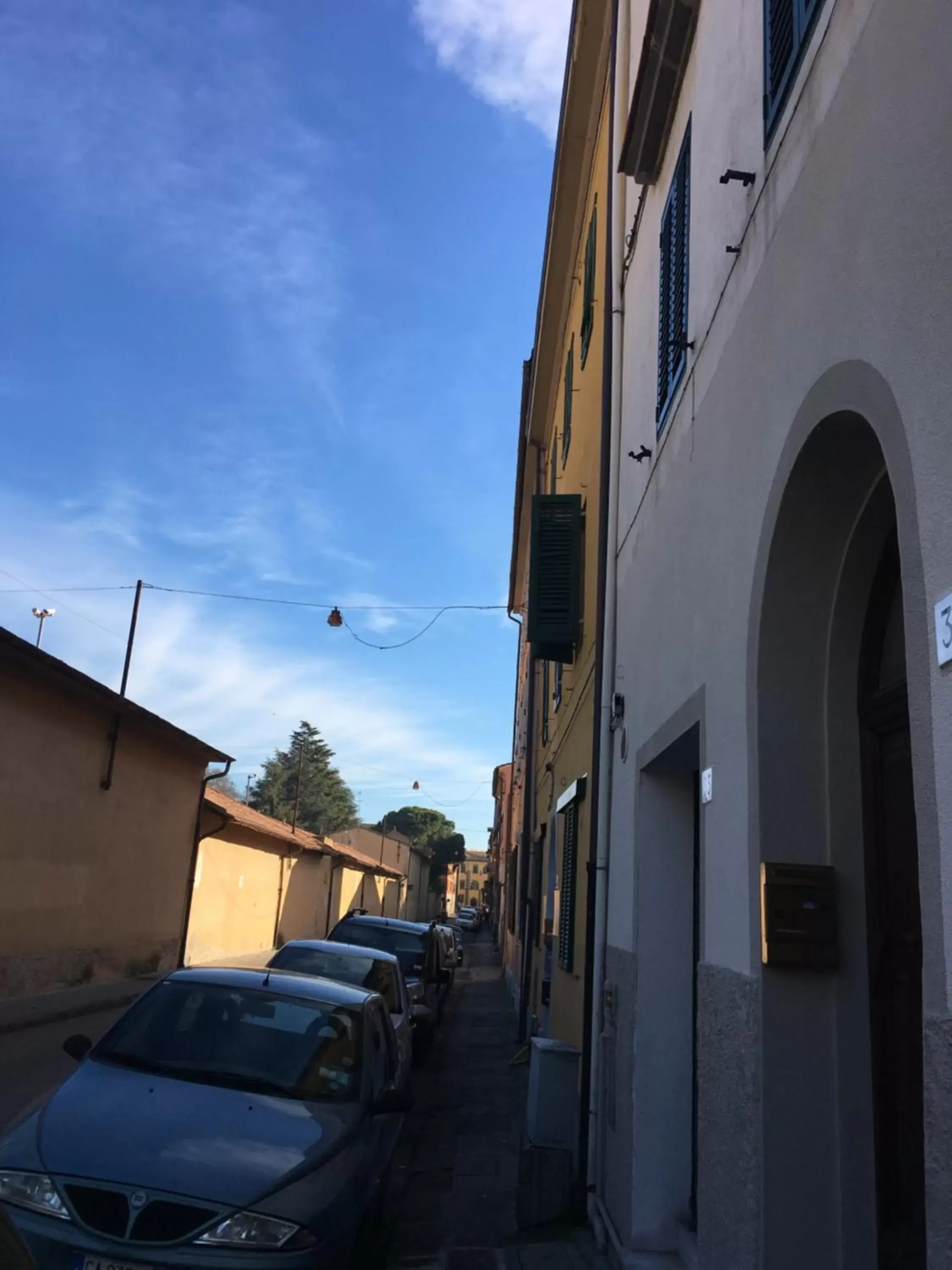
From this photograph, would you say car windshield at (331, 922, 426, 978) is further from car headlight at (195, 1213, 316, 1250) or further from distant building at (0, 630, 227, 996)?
car headlight at (195, 1213, 316, 1250)

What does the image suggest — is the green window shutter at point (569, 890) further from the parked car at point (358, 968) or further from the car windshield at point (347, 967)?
the car windshield at point (347, 967)

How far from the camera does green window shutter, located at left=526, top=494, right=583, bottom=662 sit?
10.8 metres

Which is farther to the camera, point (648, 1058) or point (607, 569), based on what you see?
point (607, 569)

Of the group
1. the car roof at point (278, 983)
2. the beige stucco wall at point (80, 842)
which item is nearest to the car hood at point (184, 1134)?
the car roof at point (278, 983)

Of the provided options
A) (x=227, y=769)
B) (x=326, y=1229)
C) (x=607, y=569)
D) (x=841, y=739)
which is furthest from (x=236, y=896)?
(x=841, y=739)

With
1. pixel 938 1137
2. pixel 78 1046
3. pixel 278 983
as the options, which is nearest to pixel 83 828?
pixel 278 983

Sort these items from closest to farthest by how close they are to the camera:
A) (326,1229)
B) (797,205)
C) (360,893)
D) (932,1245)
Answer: (932,1245) → (797,205) → (326,1229) → (360,893)

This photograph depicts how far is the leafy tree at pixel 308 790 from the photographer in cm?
8169

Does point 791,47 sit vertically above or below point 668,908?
above

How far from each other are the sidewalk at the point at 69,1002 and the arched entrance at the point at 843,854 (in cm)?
779

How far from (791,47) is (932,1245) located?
11.3ft

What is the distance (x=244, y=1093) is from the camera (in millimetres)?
4965

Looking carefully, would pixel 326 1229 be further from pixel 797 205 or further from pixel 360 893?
pixel 360 893

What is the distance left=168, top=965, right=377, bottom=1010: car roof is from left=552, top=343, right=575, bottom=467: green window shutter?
804 centimetres
